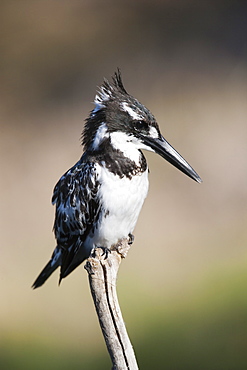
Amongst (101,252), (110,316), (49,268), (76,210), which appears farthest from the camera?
(49,268)

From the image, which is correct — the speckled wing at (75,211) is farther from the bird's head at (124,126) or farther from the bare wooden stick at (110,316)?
the bare wooden stick at (110,316)

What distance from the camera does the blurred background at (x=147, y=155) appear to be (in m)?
3.66

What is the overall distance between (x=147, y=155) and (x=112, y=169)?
90.9 inches

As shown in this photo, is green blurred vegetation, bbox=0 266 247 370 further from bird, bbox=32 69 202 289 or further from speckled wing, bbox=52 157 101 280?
bird, bbox=32 69 202 289

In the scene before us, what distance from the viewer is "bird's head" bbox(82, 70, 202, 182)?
1946 mm

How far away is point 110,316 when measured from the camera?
1693mm

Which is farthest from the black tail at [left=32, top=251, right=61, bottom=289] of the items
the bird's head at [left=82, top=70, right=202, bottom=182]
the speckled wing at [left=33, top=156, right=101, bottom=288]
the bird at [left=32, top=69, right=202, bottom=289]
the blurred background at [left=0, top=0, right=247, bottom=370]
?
the blurred background at [left=0, top=0, right=247, bottom=370]

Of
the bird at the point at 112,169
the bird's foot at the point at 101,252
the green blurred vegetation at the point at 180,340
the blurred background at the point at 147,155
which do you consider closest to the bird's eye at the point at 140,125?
the bird at the point at 112,169

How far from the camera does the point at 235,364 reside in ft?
10.3

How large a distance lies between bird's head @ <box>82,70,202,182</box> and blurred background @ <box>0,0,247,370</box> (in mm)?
1654

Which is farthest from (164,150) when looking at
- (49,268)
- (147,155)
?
(147,155)

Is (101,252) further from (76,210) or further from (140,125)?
(140,125)

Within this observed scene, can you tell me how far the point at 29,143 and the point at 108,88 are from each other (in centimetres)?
255

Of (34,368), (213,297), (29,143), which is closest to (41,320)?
(34,368)
